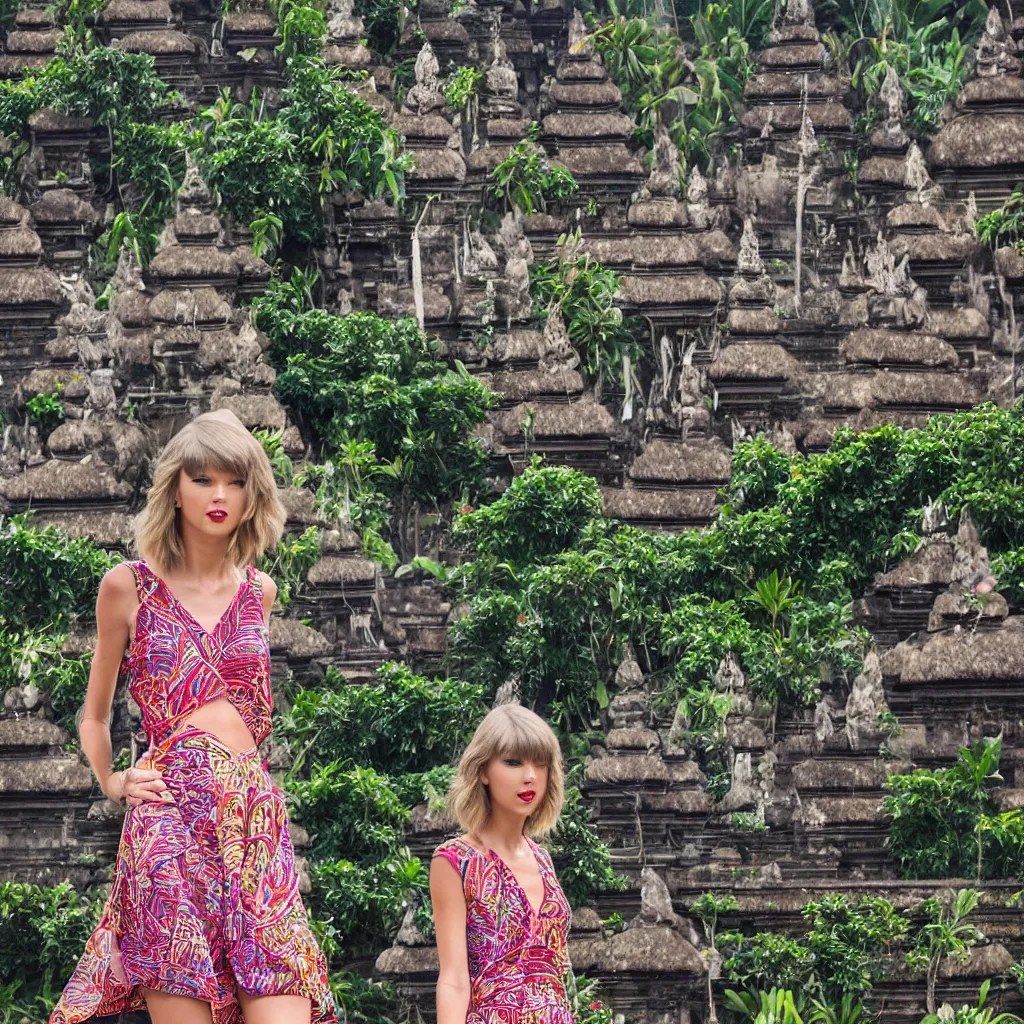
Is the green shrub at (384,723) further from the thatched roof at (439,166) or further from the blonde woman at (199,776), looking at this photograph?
the blonde woman at (199,776)

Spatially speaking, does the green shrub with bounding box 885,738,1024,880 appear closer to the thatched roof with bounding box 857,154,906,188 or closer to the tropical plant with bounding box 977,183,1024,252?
the tropical plant with bounding box 977,183,1024,252

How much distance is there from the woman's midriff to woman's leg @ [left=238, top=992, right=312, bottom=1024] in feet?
2.33

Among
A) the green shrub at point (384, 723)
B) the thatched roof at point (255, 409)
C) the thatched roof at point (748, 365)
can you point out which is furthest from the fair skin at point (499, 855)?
the thatched roof at point (748, 365)

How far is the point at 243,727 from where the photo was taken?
8.06m

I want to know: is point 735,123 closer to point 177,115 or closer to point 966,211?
point 966,211

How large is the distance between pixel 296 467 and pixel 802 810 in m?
→ 4.79

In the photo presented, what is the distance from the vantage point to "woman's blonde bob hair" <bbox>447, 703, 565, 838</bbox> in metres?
8.11

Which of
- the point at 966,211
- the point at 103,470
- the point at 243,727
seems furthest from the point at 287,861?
the point at 966,211

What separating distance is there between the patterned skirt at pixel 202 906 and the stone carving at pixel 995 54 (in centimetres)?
1729

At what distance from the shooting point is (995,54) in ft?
78.7

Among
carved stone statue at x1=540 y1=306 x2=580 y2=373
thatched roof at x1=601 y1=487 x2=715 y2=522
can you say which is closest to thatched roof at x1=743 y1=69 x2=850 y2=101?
carved stone statue at x1=540 y1=306 x2=580 y2=373

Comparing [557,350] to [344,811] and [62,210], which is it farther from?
[344,811]

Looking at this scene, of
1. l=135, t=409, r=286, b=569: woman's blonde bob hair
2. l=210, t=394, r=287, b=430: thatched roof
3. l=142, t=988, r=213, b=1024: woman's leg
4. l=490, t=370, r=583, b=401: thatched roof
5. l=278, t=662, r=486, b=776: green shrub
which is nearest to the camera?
l=142, t=988, r=213, b=1024: woman's leg

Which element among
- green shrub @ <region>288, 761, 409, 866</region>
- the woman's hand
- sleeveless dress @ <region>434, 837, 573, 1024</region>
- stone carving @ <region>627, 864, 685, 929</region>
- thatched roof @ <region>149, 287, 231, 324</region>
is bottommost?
sleeveless dress @ <region>434, 837, 573, 1024</region>
